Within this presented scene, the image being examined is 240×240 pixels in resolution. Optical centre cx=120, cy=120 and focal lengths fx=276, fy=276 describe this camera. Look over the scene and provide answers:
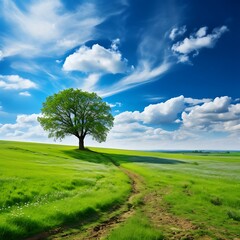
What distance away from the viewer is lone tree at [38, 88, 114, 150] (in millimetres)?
93312

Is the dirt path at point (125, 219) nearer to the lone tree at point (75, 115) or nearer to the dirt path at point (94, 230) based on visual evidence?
the dirt path at point (94, 230)

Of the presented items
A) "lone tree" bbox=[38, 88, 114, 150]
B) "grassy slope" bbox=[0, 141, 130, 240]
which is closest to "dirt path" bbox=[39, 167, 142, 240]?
"grassy slope" bbox=[0, 141, 130, 240]

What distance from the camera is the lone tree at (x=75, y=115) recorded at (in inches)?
3674

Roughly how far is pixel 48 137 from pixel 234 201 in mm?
78248

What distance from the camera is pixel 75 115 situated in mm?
94625

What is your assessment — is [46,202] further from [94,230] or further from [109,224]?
[94,230]

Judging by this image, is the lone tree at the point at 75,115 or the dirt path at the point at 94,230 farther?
the lone tree at the point at 75,115

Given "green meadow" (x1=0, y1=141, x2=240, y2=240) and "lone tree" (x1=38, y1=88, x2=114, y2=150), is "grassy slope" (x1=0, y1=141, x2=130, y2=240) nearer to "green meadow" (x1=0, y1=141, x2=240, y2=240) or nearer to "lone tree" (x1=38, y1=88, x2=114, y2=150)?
"green meadow" (x1=0, y1=141, x2=240, y2=240)

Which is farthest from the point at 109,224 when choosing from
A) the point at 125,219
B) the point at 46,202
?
the point at 46,202

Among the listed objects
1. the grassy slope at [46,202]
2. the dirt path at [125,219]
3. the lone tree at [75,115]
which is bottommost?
the dirt path at [125,219]

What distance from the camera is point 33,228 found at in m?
14.8

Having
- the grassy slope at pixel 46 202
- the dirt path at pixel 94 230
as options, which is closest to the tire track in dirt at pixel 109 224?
the dirt path at pixel 94 230

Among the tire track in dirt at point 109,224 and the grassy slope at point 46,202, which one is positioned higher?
the grassy slope at point 46,202

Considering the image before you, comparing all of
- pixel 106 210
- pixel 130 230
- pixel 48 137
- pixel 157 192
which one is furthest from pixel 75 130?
pixel 130 230
